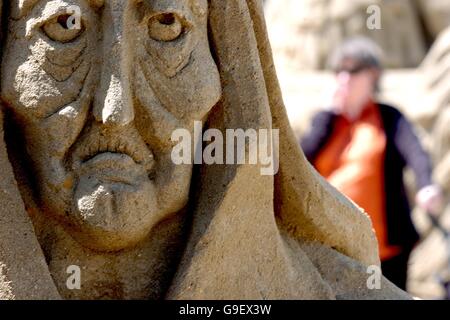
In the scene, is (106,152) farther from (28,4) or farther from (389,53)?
(389,53)

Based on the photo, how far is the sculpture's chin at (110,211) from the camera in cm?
290

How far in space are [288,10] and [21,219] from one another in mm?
7211

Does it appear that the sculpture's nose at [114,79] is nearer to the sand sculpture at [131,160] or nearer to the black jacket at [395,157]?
the sand sculpture at [131,160]

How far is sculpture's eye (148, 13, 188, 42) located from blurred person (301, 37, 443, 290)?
1565 millimetres

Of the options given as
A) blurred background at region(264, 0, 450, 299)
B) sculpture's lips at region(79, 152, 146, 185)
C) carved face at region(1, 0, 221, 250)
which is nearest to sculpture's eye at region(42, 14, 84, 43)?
carved face at region(1, 0, 221, 250)

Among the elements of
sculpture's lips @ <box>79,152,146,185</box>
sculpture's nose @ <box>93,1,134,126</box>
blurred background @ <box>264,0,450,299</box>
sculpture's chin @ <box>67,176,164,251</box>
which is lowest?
blurred background @ <box>264,0,450,299</box>

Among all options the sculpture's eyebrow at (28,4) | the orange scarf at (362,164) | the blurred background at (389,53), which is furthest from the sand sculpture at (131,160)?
the blurred background at (389,53)

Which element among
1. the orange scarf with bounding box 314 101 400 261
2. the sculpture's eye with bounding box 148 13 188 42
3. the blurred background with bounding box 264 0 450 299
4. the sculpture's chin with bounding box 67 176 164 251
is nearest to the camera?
the sculpture's chin with bounding box 67 176 164 251

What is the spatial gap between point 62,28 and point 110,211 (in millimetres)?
413

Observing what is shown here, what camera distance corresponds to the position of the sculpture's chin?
290 centimetres

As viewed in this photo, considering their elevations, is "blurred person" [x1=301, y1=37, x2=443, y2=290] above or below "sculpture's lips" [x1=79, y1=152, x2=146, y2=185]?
below

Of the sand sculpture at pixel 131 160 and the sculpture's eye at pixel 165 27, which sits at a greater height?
the sculpture's eye at pixel 165 27

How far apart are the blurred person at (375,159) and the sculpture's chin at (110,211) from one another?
1618 millimetres

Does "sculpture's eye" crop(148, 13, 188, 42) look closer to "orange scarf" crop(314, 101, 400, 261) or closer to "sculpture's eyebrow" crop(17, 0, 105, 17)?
"sculpture's eyebrow" crop(17, 0, 105, 17)
